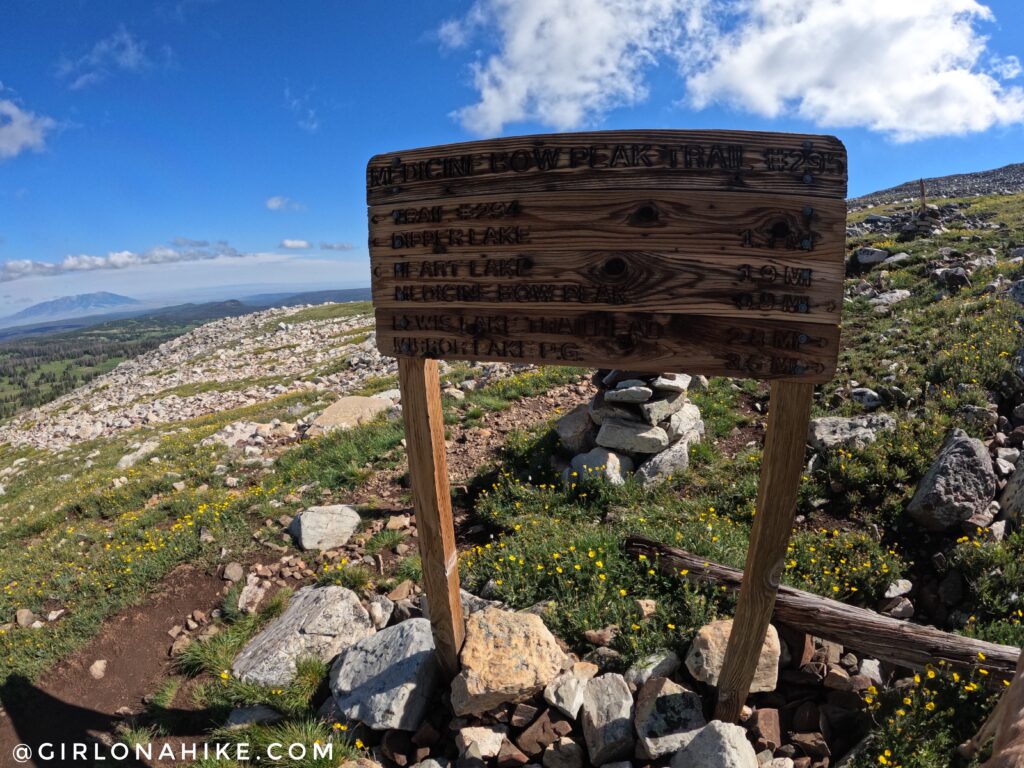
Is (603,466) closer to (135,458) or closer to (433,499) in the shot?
(433,499)

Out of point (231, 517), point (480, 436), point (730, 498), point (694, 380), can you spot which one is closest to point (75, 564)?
point (231, 517)

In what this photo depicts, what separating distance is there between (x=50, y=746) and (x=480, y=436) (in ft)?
21.3

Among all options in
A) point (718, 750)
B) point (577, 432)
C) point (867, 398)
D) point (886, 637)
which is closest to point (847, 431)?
point (867, 398)

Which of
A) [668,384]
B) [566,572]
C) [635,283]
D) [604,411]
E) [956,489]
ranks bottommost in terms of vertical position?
[566,572]

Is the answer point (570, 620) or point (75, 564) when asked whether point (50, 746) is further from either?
point (570, 620)

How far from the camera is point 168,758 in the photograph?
435 centimetres

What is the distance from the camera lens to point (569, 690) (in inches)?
156

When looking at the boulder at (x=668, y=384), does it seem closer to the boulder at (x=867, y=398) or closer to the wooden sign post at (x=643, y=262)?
the boulder at (x=867, y=398)

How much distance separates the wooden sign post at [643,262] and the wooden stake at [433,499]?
9.4 inches

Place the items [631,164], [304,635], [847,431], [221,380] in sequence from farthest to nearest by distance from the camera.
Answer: [221,380]
[847,431]
[304,635]
[631,164]

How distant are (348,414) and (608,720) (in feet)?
34.8

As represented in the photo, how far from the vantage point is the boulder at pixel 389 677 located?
4.16m

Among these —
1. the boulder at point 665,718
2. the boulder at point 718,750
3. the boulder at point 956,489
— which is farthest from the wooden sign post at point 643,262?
the boulder at point 956,489

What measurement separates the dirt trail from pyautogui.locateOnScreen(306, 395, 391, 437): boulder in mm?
5255
